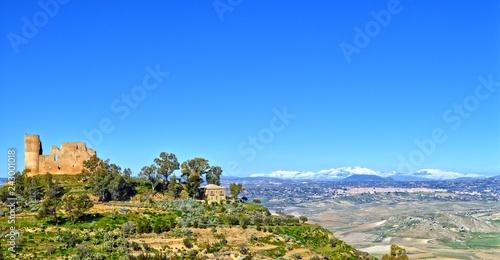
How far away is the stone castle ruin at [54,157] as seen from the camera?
58.2m

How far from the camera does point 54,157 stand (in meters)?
59.2

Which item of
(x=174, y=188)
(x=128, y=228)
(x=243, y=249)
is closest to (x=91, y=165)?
(x=174, y=188)

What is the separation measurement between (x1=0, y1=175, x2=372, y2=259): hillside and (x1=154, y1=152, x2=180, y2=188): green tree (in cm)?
636

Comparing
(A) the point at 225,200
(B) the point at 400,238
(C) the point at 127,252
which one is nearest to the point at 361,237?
(B) the point at 400,238

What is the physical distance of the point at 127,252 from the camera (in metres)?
38.9

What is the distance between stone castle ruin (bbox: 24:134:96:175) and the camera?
5822 centimetres

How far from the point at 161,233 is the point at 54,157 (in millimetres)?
21383

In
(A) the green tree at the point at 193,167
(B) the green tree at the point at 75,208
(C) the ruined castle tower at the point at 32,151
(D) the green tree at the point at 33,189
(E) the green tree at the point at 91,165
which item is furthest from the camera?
(A) the green tree at the point at 193,167

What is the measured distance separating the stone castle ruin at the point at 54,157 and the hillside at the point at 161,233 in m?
1.66

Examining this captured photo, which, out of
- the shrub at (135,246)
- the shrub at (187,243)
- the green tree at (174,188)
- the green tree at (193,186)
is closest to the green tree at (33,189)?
the green tree at (174,188)

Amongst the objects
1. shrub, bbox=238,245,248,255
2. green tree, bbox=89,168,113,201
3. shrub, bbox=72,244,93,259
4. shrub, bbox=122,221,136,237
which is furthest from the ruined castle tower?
shrub, bbox=238,245,248,255

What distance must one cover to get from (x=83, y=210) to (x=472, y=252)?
248ft

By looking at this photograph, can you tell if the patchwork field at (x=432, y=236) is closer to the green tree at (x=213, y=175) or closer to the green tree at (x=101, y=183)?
the green tree at (x=213, y=175)

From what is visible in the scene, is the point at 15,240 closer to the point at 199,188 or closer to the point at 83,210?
the point at 83,210
